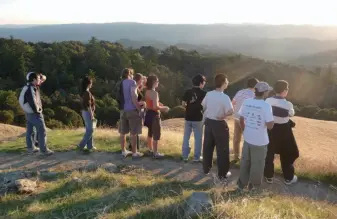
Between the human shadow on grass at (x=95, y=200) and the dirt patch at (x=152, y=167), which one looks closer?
the human shadow on grass at (x=95, y=200)

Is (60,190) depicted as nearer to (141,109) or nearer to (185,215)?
(185,215)

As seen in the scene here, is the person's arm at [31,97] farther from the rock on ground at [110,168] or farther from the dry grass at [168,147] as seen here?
the rock on ground at [110,168]

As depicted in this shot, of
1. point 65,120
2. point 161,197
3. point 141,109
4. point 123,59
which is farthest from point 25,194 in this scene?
point 123,59

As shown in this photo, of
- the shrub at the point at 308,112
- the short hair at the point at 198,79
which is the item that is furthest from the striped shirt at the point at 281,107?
the shrub at the point at 308,112

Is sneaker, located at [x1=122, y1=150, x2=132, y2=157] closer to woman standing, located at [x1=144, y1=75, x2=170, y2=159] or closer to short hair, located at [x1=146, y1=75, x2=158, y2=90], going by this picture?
woman standing, located at [x1=144, y1=75, x2=170, y2=159]


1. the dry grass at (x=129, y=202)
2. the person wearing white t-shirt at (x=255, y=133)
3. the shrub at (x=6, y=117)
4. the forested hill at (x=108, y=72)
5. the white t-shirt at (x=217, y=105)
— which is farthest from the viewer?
the forested hill at (x=108, y=72)

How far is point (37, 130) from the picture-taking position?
789 cm

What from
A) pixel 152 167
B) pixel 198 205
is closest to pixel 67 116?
pixel 152 167

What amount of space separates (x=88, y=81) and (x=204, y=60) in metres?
65.6

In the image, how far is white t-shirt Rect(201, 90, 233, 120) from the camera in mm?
6230

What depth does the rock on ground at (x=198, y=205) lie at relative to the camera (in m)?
4.22

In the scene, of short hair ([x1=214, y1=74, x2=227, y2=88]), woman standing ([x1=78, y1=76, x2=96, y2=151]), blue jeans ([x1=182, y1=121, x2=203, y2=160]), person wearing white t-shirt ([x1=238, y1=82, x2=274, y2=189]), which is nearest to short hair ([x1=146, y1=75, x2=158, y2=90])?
blue jeans ([x1=182, y1=121, x2=203, y2=160])

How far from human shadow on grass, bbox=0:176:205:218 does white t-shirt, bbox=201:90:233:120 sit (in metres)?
1.26

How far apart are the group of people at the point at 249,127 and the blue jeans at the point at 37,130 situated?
2.91 m
